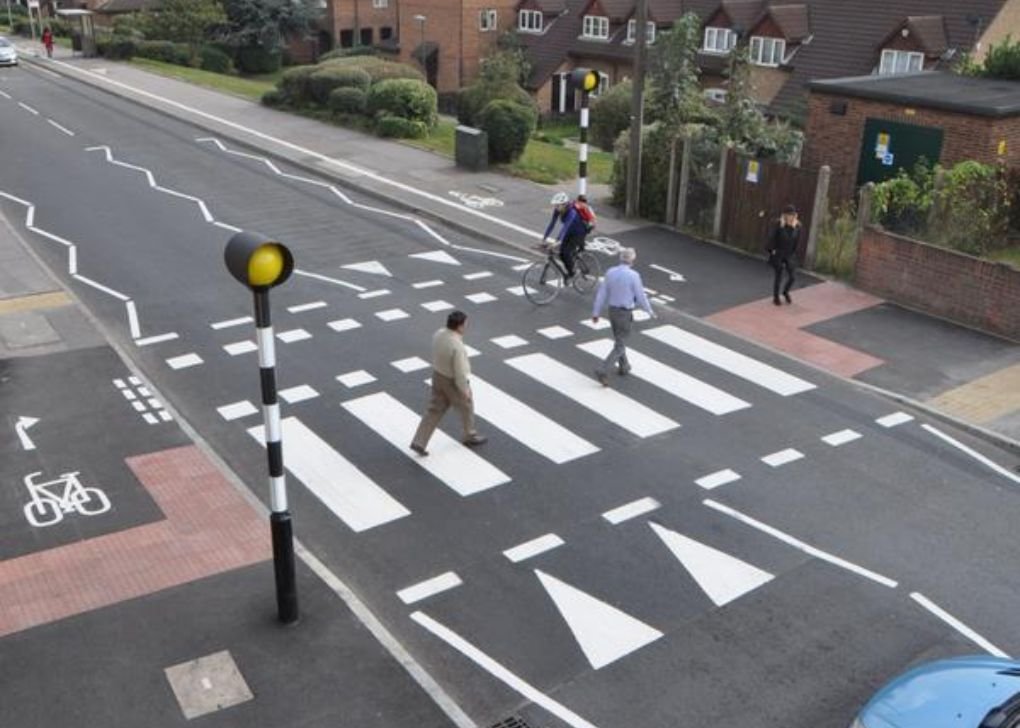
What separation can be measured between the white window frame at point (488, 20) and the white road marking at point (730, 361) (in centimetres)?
4145

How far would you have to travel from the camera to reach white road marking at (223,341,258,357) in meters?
14.2

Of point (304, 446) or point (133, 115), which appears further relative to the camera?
point (133, 115)

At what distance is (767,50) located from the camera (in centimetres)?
4100

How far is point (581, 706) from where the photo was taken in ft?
24.7

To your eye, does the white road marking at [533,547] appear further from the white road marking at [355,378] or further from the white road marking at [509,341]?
the white road marking at [509,341]

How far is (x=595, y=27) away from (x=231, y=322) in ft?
126

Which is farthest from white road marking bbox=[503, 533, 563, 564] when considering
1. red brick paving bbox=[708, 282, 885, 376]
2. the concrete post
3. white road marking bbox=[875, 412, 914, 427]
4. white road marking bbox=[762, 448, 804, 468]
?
the concrete post

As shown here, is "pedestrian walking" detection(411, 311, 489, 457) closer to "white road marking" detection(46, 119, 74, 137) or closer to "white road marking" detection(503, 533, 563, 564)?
"white road marking" detection(503, 533, 563, 564)

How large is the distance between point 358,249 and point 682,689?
13174mm

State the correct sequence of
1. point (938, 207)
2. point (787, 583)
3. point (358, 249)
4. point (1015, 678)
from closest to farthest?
point (1015, 678) → point (787, 583) → point (938, 207) → point (358, 249)

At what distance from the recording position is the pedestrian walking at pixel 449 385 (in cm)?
1076

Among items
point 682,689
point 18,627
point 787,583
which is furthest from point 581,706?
point 18,627

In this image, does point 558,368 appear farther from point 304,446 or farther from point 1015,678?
point 1015,678

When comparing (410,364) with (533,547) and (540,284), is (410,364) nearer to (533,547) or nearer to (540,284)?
(540,284)
